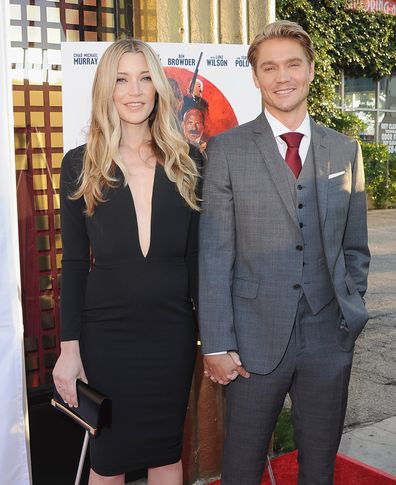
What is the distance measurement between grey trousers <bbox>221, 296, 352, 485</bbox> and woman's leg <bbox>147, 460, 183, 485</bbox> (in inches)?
7.0

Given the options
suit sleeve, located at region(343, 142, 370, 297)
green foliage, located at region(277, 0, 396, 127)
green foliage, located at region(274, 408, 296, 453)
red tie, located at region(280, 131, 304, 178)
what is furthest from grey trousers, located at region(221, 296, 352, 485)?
green foliage, located at region(277, 0, 396, 127)

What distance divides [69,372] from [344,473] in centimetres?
179

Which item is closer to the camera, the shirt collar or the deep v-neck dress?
the deep v-neck dress

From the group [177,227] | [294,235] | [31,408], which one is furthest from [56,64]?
[31,408]

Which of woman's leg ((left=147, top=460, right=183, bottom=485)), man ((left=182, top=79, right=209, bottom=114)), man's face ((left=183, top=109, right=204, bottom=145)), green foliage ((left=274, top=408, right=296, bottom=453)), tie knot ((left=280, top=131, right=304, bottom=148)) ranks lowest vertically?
green foliage ((left=274, top=408, right=296, bottom=453))

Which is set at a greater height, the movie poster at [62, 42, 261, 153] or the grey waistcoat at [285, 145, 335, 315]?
the movie poster at [62, 42, 261, 153]

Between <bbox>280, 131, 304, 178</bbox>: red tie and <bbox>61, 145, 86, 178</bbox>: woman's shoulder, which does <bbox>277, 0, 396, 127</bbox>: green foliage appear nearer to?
<bbox>280, 131, 304, 178</bbox>: red tie

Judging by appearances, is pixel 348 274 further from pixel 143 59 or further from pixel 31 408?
pixel 31 408

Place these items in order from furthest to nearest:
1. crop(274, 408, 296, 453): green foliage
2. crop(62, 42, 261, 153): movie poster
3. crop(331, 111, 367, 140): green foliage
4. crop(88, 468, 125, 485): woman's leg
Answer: crop(331, 111, 367, 140): green foliage
crop(274, 408, 296, 453): green foliage
crop(62, 42, 261, 153): movie poster
crop(88, 468, 125, 485): woman's leg

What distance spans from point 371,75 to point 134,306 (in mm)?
15313

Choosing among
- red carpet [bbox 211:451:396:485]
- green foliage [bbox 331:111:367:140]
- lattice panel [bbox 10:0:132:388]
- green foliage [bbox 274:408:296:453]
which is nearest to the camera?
lattice panel [bbox 10:0:132:388]

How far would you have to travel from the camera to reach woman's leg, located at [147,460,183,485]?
7.64 ft

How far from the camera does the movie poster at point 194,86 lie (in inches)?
101

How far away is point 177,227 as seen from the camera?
2211 millimetres
